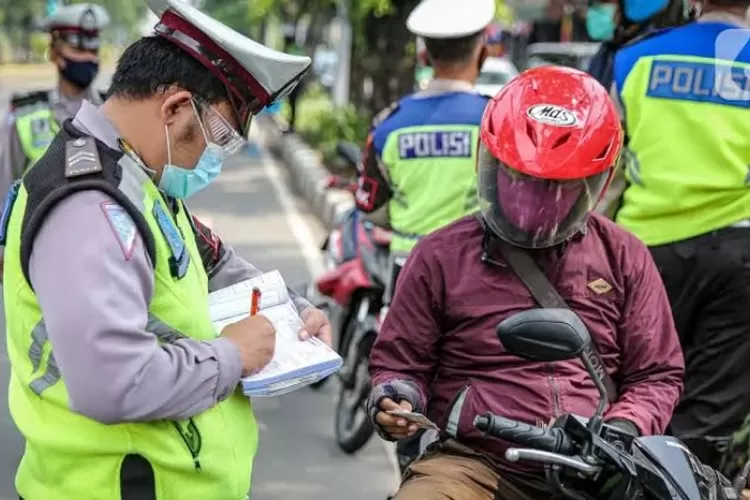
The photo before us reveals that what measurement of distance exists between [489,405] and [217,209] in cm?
1105

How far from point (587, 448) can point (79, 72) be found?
4009 millimetres

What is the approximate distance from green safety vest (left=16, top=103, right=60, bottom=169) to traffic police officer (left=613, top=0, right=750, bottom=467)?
2421mm

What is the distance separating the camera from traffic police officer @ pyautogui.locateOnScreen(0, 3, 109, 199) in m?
5.07

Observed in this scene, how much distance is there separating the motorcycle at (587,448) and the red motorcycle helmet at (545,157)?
0.53 meters

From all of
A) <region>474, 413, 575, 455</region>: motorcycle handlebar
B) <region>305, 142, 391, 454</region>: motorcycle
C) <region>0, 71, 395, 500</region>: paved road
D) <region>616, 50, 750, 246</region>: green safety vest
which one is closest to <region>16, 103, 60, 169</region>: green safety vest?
<region>0, 71, 395, 500</region>: paved road

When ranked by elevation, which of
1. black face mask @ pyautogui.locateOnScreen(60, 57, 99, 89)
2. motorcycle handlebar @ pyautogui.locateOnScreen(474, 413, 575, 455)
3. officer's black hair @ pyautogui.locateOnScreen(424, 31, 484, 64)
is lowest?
black face mask @ pyautogui.locateOnScreen(60, 57, 99, 89)

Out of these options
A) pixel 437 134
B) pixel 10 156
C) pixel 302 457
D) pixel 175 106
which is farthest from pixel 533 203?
pixel 302 457

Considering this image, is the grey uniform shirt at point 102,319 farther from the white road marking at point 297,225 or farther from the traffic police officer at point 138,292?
Result: the white road marking at point 297,225

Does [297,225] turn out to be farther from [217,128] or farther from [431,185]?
[217,128]

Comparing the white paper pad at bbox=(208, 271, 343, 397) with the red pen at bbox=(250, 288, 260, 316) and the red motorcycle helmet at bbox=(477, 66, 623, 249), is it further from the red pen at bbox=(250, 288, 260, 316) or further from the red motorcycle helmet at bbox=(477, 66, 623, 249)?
the red motorcycle helmet at bbox=(477, 66, 623, 249)

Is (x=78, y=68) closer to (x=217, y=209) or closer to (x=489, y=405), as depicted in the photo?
(x=489, y=405)

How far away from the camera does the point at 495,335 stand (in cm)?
291

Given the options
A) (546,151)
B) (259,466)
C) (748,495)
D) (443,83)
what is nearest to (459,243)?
(546,151)

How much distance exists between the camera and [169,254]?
2.28 meters
